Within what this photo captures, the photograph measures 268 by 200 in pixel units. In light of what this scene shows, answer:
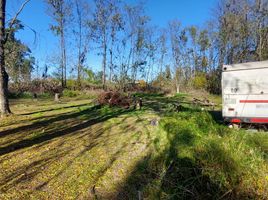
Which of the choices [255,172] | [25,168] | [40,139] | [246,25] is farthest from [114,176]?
[246,25]

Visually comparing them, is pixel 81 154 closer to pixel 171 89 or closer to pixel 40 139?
pixel 40 139

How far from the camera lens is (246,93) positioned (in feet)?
26.0

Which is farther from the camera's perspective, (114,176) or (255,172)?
(114,176)

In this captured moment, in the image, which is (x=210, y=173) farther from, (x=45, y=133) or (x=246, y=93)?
(x=246, y=93)

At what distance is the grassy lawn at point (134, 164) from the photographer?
125 inches

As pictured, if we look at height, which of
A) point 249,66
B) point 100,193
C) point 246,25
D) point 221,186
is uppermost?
point 246,25

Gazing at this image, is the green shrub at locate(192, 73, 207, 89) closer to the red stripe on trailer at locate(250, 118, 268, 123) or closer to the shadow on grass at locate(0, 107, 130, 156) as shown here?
the red stripe on trailer at locate(250, 118, 268, 123)

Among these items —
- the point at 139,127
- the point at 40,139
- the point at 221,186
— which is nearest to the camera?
the point at 221,186

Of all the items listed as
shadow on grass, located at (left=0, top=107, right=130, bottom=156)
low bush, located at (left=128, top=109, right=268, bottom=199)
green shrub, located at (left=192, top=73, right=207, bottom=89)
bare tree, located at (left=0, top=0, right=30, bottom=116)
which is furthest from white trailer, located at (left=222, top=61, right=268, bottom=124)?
green shrub, located at (left=192, top=73, right=207, bottom=89)

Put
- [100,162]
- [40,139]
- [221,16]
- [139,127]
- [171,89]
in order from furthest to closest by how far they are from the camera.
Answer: [171,89]
[221,16]
[139,127]
[40,139]
[100,162]

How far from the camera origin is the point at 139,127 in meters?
7.54

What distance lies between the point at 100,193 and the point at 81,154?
1.65 meters

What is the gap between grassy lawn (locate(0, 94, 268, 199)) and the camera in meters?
3.19

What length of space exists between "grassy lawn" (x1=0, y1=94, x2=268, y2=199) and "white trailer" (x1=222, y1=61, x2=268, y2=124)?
6.36 ft
